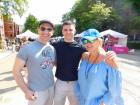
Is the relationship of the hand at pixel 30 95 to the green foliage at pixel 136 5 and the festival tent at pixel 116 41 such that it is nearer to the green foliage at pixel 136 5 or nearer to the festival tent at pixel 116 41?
the festival tent at pixel 116 41

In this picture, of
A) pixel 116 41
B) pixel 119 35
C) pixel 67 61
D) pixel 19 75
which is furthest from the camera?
pixel 116 41

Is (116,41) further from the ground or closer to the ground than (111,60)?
closer to the ground

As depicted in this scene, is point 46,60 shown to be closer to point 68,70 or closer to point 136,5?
point 68,70

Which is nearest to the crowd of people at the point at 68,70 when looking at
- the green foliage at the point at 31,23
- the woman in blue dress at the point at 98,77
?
the woman in blue dress at the point at 98,77

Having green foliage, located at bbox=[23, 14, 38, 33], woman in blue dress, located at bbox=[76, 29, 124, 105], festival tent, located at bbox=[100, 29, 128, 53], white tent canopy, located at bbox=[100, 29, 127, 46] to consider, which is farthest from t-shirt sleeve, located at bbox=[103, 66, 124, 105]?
green foliage, located at bbox=[23, 14, 38, 33]

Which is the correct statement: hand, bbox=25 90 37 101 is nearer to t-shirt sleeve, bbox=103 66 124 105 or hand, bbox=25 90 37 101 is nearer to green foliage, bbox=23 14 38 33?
t-shirt sleeve, bbox=103 66 124 105

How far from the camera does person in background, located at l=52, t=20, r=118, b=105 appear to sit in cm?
486

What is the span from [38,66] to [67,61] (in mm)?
540

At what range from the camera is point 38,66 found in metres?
4.46

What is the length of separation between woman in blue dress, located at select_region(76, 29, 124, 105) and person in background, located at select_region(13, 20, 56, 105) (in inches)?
19.5

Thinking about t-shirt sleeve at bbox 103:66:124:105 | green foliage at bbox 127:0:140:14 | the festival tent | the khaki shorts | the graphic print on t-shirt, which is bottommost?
the festival tent

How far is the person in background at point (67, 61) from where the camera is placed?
4.86m

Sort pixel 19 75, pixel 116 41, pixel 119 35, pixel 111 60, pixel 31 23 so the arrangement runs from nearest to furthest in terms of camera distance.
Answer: pixel 111 60
pixel 19 75
pixel 119 35
pixel 116 41
pixel 31 23

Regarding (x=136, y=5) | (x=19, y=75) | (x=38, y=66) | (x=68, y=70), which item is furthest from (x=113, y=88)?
(x=136, y=5)
